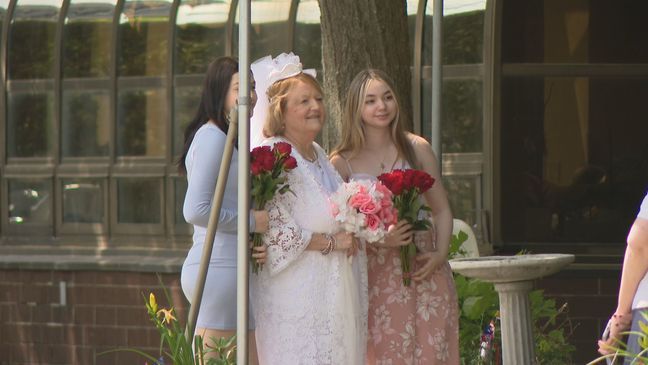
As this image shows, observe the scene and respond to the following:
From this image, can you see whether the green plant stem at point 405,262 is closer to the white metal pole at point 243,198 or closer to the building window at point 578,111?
the white metal pole at point 243,198

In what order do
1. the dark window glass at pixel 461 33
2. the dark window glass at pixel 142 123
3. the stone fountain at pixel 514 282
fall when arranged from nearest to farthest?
the stone fountain at pixel 514 282
the dark window glass at pixel 461 33
the dark window glass at pixel 142 123

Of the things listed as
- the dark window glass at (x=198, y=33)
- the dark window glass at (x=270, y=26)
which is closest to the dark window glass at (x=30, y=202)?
the dark window glass at (x=198, y=33)

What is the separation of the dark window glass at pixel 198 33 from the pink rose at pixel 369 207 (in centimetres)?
633

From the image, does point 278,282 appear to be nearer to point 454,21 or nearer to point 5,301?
point 454,21

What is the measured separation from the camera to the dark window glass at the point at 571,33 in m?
10.9

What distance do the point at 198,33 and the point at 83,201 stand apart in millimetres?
1694

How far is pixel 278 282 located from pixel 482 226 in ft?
17.5

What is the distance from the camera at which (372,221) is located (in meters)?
5.79

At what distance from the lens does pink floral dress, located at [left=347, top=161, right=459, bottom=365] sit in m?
6.14

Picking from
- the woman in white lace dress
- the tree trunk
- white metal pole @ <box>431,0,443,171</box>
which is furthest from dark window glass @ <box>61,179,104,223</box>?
the woman in white lace dress

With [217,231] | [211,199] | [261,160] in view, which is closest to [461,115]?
[217,231]

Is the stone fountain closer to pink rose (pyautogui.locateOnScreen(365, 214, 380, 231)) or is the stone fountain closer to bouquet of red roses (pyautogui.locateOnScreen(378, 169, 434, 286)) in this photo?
bouquet of red roses (pyautogui.locateOnScreen(378, 169, 434, 286))

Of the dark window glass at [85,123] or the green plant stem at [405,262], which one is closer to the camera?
the green plant stem at [405,262]

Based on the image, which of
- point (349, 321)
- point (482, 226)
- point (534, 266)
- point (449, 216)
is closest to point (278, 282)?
point (349, 321)
